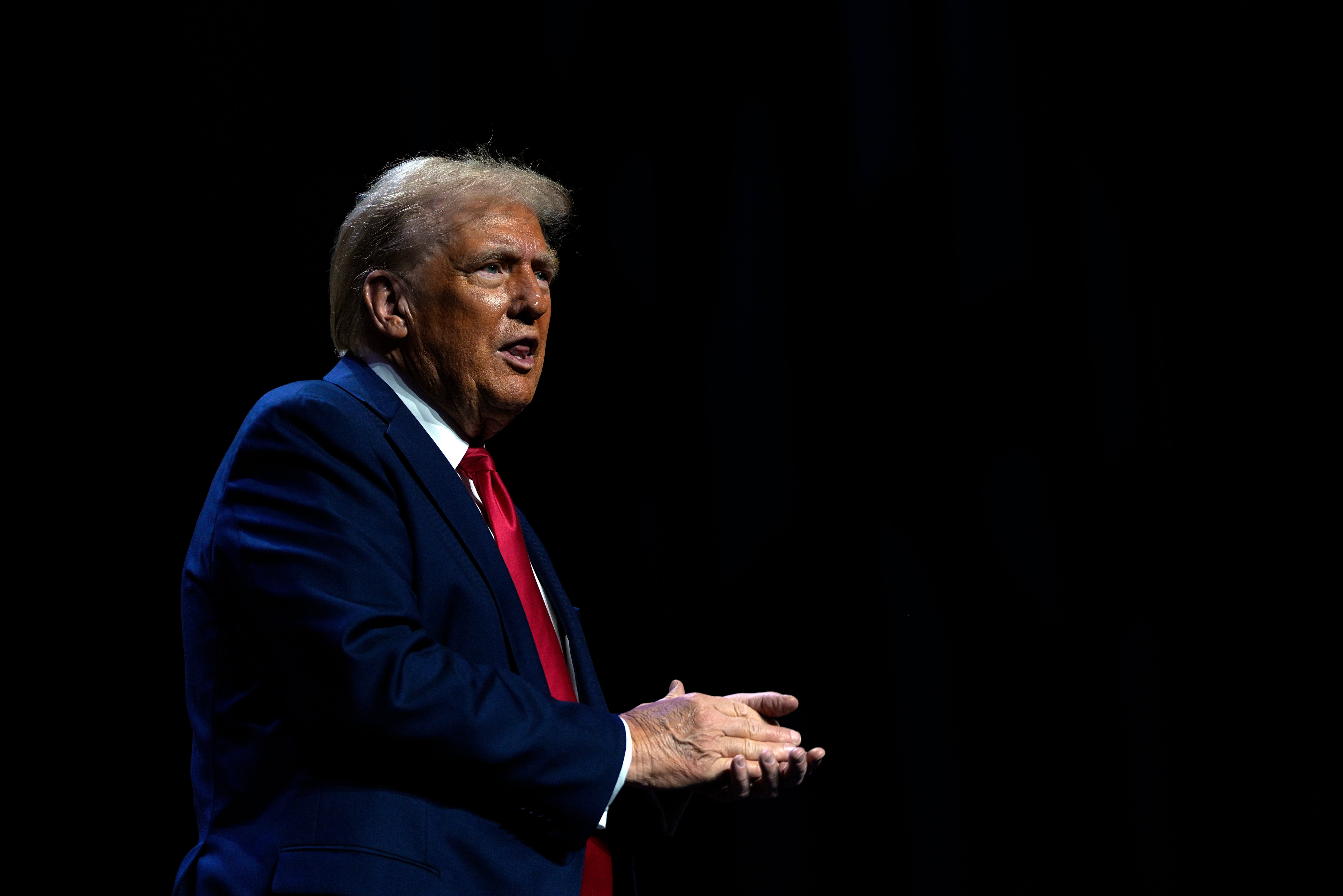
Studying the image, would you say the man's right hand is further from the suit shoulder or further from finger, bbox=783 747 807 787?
the suit shoulder

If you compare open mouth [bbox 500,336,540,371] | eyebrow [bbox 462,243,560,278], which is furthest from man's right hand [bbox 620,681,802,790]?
eyebrow [bbox 462,243,560,278]

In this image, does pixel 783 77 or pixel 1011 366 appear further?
pixel 783 77

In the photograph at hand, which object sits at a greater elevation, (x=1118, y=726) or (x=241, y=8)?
(x=241, y=8)

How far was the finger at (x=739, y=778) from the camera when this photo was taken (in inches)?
46.8

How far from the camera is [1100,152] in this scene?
2.02 metres

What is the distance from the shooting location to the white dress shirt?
1382 millimetres

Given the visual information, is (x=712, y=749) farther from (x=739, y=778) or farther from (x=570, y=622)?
(x=570, y=622)

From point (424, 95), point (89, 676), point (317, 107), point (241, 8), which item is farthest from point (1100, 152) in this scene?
point (89, 676)

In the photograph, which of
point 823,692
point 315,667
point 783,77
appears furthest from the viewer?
point 783,77

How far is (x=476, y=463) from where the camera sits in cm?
141

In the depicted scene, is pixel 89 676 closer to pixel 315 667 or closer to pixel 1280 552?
pixel 315 667

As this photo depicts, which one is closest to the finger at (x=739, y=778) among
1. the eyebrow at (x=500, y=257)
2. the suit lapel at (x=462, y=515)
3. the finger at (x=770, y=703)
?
the finger at (x=770, y=703)

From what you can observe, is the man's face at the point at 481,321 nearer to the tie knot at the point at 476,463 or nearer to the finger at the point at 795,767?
the tie knot at the point at 476,463

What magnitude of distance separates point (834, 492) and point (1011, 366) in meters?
0.39
